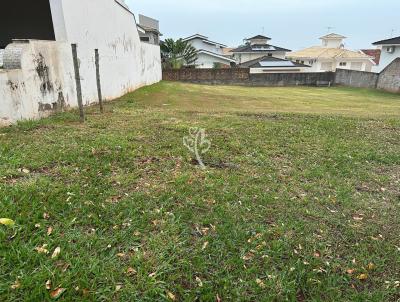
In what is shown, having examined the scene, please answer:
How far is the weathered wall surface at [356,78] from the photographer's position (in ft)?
59.7

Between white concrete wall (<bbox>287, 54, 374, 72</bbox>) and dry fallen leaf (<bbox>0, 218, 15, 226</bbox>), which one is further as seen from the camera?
white concrete wall (<bbox>287, 54, 374, 72</bbox>)

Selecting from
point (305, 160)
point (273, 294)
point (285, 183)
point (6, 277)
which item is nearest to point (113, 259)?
point (6, 277)

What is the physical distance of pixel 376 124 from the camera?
6465mm

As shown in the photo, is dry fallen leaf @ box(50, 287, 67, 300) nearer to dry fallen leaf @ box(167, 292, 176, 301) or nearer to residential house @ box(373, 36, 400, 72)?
dry fallen leaf @ box(167, 292, 176, 301)

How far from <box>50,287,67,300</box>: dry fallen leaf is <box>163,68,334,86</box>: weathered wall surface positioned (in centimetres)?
1904

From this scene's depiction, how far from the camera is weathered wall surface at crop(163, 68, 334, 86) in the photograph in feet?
65.8

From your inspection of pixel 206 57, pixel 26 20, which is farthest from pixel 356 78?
pixel 26 20

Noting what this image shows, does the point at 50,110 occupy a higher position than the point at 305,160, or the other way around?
the point at 50,110

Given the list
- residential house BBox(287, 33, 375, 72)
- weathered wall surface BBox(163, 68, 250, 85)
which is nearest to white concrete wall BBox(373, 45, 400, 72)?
weathered wall surface BBox(163, 68, 250, 85)

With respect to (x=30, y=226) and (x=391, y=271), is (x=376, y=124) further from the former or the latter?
(x=30, y=226)

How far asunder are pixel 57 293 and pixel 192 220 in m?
1.09

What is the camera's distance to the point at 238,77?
2044 cm

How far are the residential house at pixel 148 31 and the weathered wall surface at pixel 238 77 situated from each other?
4.26 metres

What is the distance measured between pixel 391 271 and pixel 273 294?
893 mm
